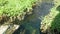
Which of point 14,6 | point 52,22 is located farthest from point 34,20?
point 52,22

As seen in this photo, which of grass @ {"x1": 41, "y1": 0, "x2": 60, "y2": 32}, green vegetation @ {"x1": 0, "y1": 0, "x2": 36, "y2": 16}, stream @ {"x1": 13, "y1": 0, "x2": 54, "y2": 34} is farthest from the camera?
green vegetation @ {"x1": 0, "y1": 0, "x2": 36, "y2": 16}

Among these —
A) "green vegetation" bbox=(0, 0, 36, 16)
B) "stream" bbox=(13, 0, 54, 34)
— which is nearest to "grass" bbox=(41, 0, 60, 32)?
"stream" bbox=(13, 0, 54, 34)

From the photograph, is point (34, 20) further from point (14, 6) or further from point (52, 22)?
point (52, 22)

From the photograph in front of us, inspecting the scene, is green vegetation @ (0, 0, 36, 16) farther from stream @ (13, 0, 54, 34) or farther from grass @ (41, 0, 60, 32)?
grass @ (41, 0, 60, 32)

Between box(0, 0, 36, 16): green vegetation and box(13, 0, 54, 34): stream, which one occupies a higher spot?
box(0, 0, 36, 16): green vegetation

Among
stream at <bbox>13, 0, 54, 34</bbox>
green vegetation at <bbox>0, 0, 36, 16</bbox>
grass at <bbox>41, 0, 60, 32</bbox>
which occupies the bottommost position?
stream at <bbox>13, 0, 54, 34</bbox>

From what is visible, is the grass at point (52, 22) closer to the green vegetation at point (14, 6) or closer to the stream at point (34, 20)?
the stream at point (34, 20)

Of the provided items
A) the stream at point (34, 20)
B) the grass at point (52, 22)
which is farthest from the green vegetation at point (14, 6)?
the grass at point (52, 22)
